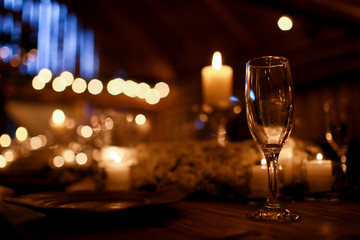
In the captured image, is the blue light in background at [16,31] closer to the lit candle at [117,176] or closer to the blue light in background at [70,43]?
the blue light in background at [70,43]

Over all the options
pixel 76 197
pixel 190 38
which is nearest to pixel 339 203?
pixel 76 197

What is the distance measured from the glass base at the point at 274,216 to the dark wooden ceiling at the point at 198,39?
2.48 metres

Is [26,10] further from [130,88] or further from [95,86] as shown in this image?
[130,88]

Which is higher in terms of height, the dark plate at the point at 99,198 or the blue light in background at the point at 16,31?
the blue light in background at the point at 16,31

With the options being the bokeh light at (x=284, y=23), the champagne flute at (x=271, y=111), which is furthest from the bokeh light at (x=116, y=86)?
the champagne flute at (x=271, y=111)

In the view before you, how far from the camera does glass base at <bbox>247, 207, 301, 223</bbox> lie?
0.54 m

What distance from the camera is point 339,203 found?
0.74 metres

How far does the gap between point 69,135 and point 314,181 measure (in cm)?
173

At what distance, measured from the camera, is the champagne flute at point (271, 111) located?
0.56 meters

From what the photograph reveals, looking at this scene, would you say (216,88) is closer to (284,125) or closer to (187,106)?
(284,125)

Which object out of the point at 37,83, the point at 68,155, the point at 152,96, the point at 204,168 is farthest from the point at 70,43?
the point at 204,168

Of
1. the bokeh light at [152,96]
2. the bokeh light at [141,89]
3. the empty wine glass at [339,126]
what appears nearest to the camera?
the empty wine glass at [339,126]

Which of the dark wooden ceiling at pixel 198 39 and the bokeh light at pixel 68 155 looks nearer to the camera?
the bokeh light at pixel 68 155

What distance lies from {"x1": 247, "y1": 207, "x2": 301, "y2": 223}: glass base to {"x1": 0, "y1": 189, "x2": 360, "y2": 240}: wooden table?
0.02 m
